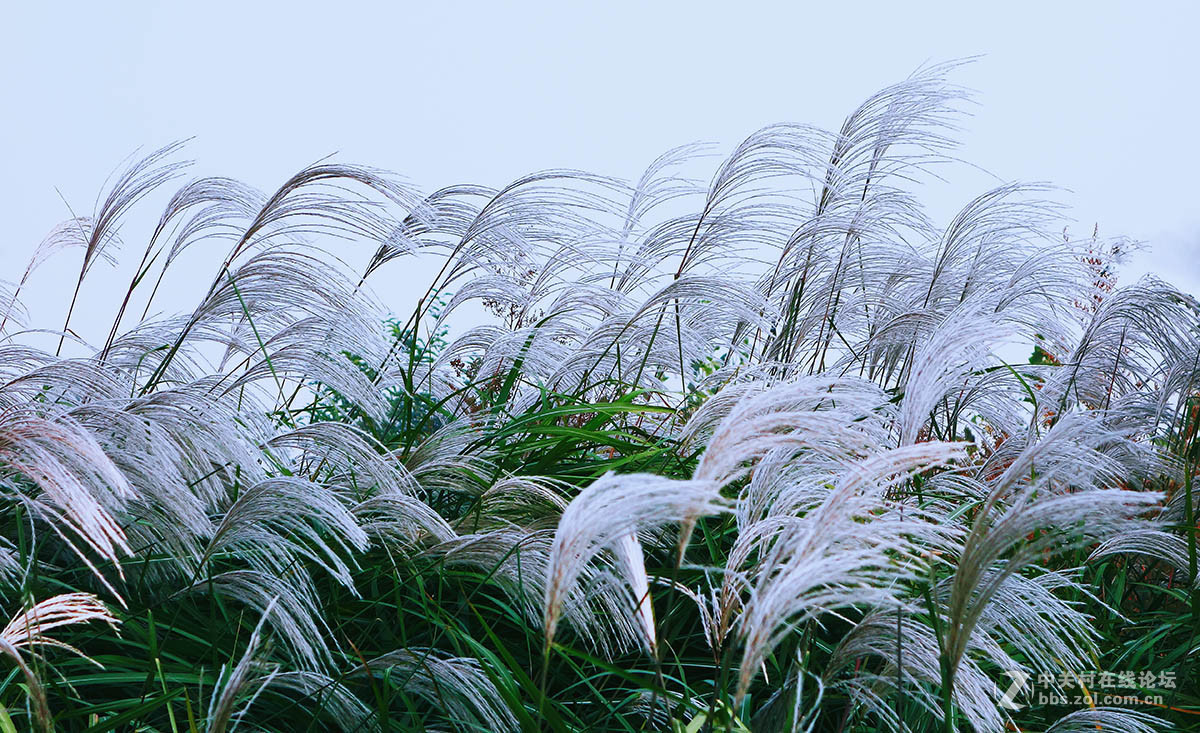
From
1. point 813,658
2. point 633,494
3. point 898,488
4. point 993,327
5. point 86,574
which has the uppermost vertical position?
point 993,327

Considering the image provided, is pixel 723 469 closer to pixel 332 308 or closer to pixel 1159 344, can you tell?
pixel 332 308

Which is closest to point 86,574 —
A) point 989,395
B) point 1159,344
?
point 989,395

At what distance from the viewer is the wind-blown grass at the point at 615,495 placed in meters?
1.33

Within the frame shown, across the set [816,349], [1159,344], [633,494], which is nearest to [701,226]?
[816,349]

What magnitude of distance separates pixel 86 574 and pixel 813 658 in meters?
1.55

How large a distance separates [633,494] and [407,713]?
1.05m

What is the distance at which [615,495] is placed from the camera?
1.05 metres

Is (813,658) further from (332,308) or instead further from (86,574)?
(86,574)

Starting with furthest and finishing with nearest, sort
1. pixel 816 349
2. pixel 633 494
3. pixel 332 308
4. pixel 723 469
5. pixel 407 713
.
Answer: pixel 816 349 → pixel 332 308 → pixel 407 713 → pixel 723 469 → pixel 633 494

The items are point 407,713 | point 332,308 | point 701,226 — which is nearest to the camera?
point 407,713

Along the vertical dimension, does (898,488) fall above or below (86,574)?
above

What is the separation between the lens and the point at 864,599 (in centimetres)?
117

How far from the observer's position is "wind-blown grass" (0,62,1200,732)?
1.33m

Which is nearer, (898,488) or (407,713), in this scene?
(407,713)
